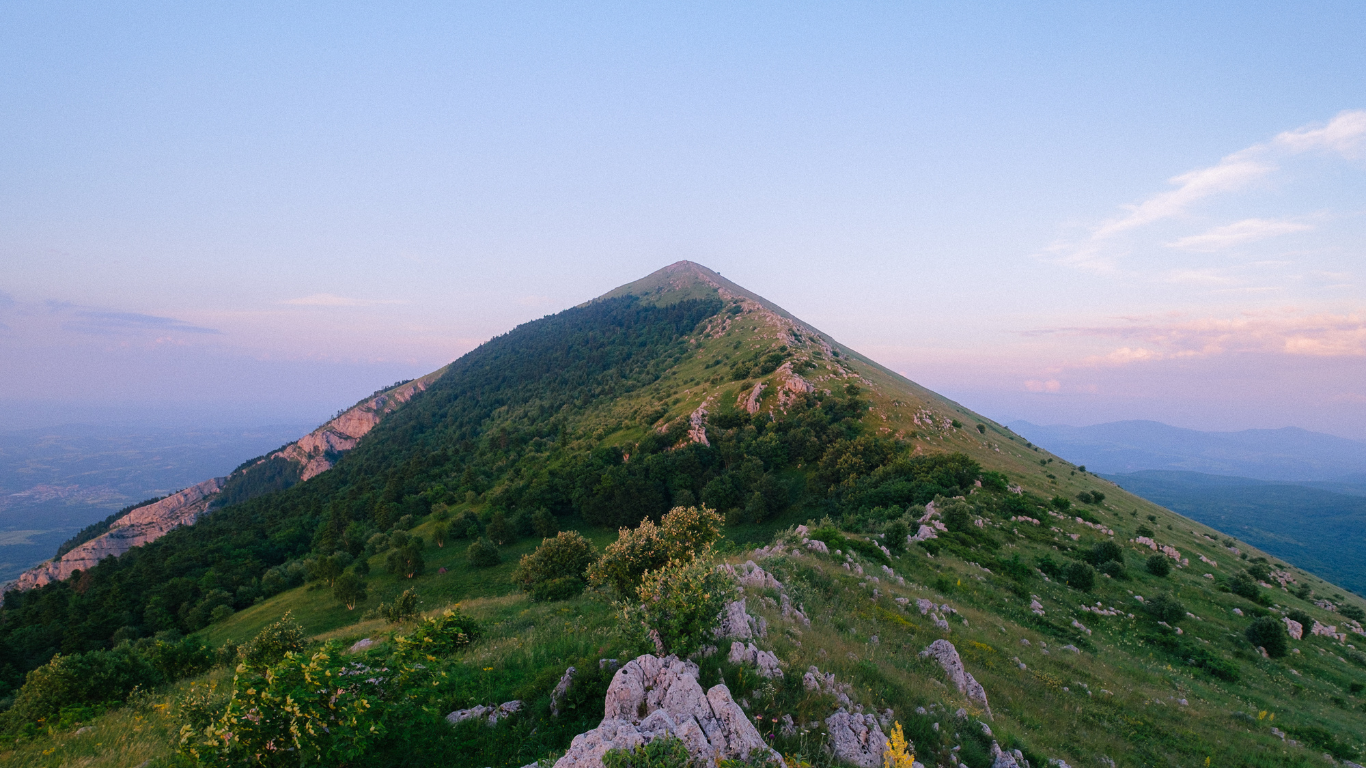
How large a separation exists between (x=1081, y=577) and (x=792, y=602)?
2475cm

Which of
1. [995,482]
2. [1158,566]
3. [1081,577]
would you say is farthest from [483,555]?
[1158,566]

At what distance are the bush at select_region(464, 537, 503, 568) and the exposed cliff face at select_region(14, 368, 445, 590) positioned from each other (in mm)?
91707

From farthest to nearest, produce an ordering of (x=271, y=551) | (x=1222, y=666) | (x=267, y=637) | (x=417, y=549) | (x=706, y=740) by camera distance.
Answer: (x=271, y=551) < (x=417, y=549) < (x=1222, y=666) < (x=267, y=637) < (x=706, y=740)

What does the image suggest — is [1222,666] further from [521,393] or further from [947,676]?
[521,393]

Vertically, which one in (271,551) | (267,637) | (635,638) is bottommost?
(271,551)

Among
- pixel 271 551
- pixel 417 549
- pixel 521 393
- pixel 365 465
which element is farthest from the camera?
pixel 521 393

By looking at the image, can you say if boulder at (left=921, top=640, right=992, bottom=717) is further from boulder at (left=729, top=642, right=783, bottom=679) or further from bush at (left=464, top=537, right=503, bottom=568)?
bush at (left=464, top=537, right=503, bottom=568)

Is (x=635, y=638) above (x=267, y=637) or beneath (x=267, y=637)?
above

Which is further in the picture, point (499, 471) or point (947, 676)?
point (499, 471)

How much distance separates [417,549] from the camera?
60531 mm

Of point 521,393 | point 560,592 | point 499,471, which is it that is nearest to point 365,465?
point 521,393

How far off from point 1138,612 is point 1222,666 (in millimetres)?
5116

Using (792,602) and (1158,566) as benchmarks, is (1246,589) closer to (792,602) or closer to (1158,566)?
(1158,566)

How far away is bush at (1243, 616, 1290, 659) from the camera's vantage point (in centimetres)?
2628
